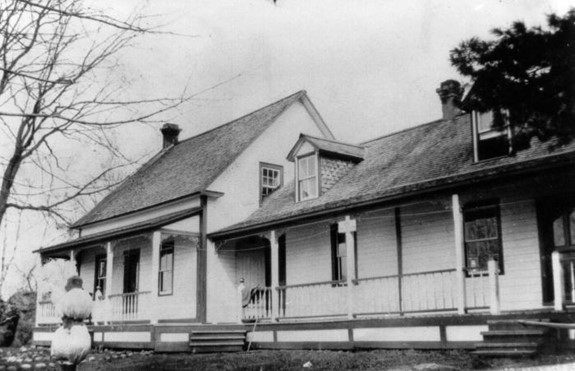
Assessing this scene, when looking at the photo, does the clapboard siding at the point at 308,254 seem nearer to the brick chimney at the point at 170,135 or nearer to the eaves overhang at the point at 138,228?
the eaves overhang at the point at 138,228

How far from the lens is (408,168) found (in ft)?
60.2

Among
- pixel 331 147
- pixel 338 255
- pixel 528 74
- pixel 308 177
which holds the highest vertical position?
pixel 331 147

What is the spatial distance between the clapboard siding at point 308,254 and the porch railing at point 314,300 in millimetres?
635

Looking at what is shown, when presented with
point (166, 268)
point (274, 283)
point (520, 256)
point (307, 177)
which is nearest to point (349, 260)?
point (274, 283)

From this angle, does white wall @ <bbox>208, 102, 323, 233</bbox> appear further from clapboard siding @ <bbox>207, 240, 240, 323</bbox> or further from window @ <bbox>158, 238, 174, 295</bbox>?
window @ <bbox>158, 238, 174, 295</bbox>

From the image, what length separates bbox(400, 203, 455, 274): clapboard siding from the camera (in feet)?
53.3

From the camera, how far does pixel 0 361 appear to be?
1762cm

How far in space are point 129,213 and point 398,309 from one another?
13.5m

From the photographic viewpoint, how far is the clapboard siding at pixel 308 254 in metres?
19.6

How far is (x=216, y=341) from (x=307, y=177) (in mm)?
5771

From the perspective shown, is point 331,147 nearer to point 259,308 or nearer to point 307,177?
point 307,177

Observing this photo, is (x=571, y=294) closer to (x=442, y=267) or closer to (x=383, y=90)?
(x=442, y=267)

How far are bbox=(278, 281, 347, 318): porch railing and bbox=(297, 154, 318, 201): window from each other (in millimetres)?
3112

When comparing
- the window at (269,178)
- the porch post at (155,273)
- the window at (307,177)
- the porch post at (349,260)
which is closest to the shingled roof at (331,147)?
the window at (307,177)
